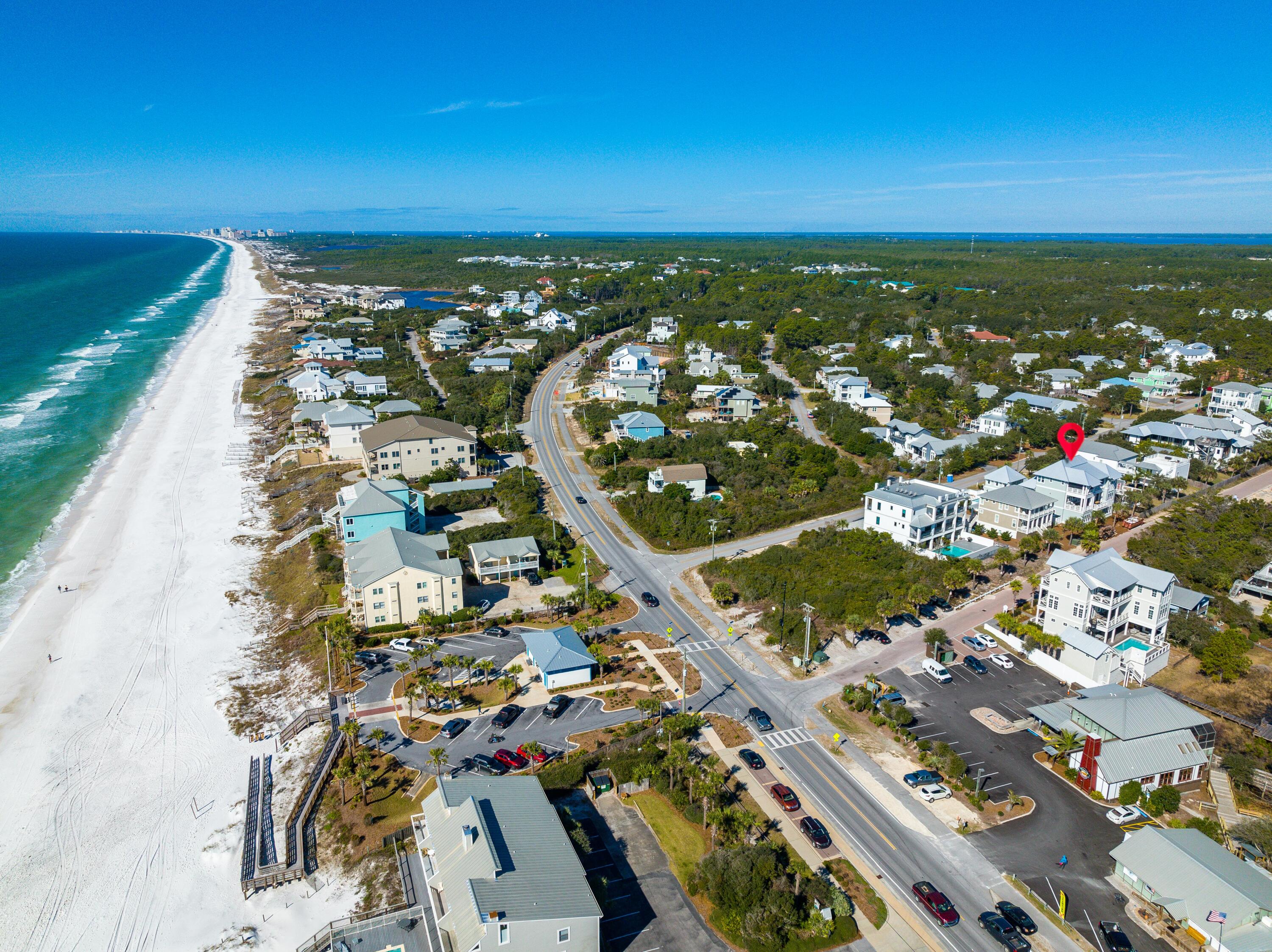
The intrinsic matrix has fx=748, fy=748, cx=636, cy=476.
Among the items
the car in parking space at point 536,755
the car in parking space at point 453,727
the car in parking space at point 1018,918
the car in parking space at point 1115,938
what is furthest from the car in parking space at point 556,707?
the car in parking space at point 1115,938

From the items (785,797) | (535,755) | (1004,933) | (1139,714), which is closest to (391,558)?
(535,755)

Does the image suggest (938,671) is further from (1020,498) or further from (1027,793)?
(1020,498)

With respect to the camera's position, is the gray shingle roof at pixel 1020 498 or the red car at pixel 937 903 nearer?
the red car at pixel 937 903

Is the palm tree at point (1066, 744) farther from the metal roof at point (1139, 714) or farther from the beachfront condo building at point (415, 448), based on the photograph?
the beachfront condo building at point (415, 448)

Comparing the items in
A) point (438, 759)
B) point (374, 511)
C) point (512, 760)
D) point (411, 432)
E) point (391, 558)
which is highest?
point (411, 432)

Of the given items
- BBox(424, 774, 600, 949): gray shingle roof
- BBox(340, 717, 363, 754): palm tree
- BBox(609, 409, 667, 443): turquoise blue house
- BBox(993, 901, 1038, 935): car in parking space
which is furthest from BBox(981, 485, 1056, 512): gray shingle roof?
BBox(340, 717, 363, 754): palm tree

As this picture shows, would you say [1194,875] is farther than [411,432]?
No
